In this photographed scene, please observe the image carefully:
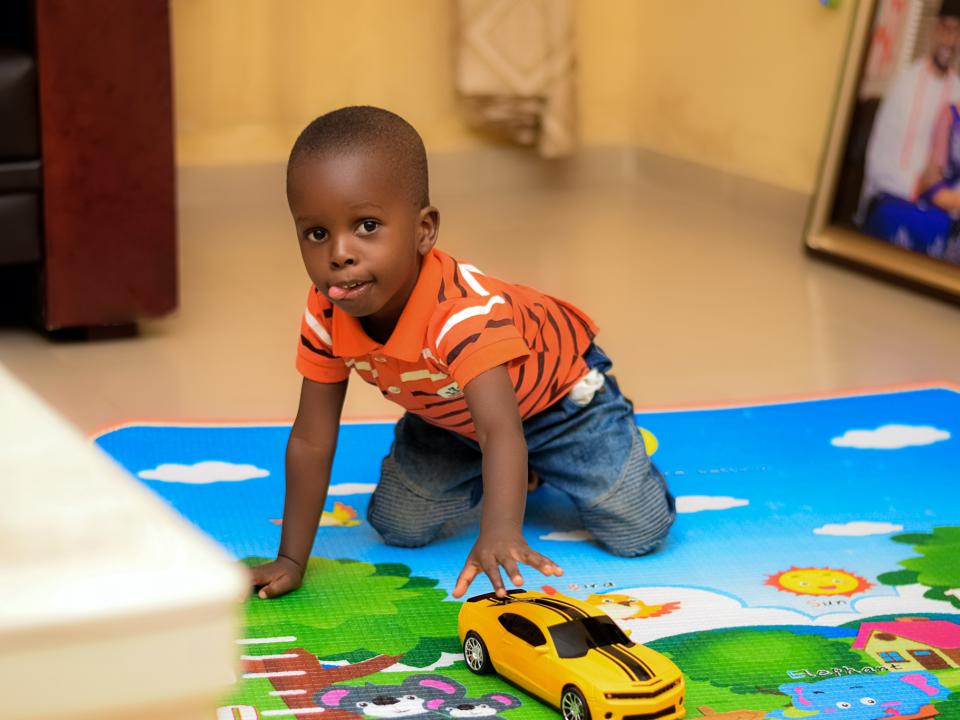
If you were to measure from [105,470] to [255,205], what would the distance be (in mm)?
2315

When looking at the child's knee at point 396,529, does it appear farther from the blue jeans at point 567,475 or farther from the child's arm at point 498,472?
the child's arm at point 498,472

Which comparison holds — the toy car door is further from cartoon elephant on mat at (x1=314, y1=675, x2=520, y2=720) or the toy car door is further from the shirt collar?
the shirt collar

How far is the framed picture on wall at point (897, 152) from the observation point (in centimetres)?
214

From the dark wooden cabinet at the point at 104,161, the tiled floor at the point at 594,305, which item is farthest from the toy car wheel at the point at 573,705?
the dark wooden cabinet at the point at 104,161

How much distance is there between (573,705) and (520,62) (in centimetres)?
198

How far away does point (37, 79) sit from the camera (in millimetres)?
1671

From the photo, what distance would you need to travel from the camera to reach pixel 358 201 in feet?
3.27

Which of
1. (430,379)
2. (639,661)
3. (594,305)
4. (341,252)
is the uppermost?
(341,252)

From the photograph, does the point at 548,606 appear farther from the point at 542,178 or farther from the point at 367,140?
the point at 542,178

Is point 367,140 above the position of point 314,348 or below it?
above

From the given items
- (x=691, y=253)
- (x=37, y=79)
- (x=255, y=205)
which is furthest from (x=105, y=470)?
(x=255, y=205)

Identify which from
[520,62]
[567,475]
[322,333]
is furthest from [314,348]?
[520,62]

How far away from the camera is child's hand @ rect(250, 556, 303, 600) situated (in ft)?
3.72

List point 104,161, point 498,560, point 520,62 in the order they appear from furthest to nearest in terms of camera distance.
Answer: point 520,62
point 104,161
point 498,560
